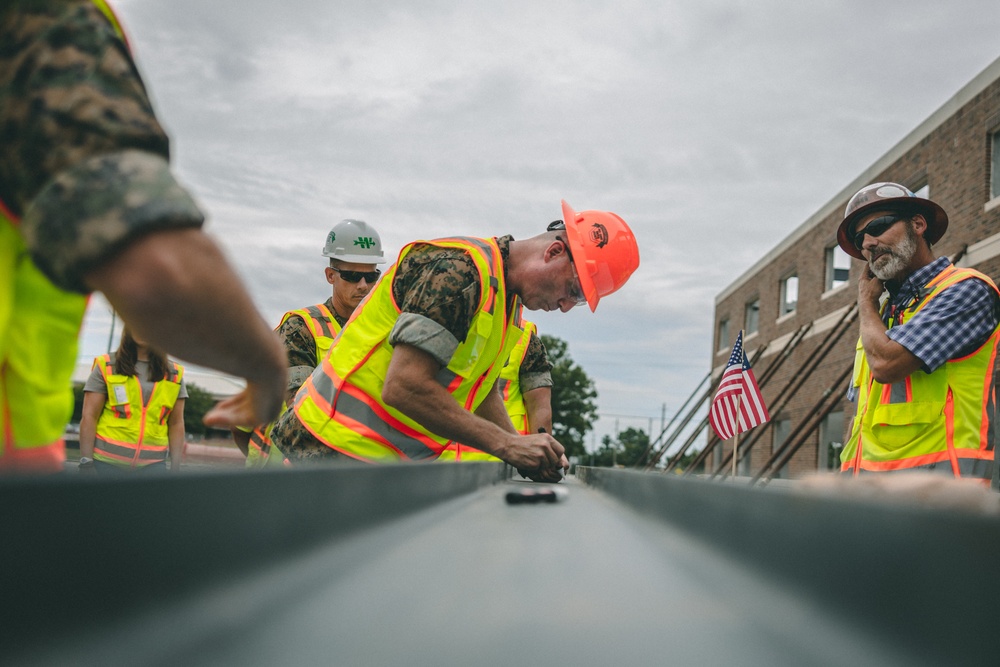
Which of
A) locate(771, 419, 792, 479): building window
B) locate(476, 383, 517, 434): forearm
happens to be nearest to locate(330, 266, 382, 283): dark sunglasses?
locate(476, 383, 517, 434): forearm

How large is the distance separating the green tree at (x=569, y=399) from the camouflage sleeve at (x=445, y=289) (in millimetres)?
62367

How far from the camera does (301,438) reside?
348 cm

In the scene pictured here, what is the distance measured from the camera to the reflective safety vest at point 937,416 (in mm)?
3590

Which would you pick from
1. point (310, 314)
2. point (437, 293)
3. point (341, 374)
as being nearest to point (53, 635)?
point (437, 293)

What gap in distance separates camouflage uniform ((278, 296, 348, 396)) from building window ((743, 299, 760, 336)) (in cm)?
2742

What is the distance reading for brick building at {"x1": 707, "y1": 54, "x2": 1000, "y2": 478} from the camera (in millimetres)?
14602

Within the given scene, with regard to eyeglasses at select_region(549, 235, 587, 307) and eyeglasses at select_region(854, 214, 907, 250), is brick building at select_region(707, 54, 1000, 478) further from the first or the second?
eyeglasses at select_region(549, 235, 587, 307)

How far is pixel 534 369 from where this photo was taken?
6.96 m

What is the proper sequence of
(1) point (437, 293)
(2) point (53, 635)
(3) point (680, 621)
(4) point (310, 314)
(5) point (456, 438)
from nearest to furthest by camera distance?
(2) point (53, 635) < (3) point (680, 621) < (1) point (437, 293) < (5) point (456, 438) < (4) point (310, 314)

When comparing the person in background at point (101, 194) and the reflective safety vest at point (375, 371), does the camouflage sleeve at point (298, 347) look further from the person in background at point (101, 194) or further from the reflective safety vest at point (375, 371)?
the person in background at point (101, 194)

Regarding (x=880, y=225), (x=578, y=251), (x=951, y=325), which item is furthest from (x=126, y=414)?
(x=951, y=325)

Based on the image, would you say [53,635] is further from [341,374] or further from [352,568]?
[341,374]

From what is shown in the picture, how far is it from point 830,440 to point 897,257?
2002 centimetres

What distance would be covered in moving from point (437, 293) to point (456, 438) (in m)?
0.62
